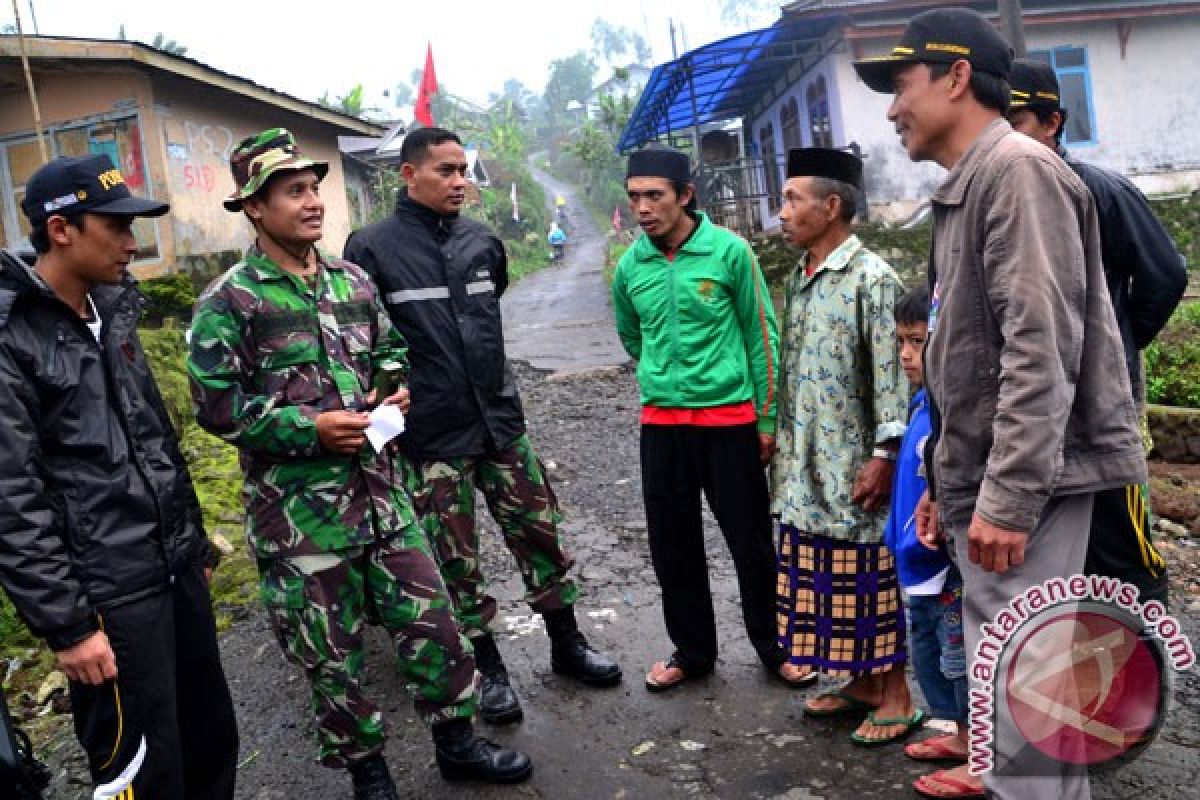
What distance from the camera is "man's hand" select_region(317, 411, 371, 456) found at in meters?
2.73

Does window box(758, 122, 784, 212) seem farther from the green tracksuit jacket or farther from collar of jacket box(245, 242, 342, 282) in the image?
collar of jacket box(245, 242, 342, 282)

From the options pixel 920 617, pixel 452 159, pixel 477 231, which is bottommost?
pixel 920 617

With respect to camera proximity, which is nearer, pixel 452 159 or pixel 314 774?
pixel 314 774

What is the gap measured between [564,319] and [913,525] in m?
14.2

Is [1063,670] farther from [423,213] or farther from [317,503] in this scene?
[423,213]

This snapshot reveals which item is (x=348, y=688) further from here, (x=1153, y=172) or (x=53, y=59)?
(x=1153, y=172)

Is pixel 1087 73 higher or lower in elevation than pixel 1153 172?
higher

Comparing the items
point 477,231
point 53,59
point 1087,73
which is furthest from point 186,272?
point 1087,73

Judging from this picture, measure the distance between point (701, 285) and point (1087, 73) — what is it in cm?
1404

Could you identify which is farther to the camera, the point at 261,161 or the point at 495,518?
the point at 495,518

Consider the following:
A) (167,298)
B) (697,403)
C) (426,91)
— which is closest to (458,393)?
(697,403)

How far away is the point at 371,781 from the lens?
2.90 m

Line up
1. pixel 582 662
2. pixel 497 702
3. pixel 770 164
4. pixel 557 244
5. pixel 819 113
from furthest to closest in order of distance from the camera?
pixel 557 244
pixel 770 164
pixel 819 113
pixel 582 662
pixel 497 702

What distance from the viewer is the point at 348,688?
284 centimetres
